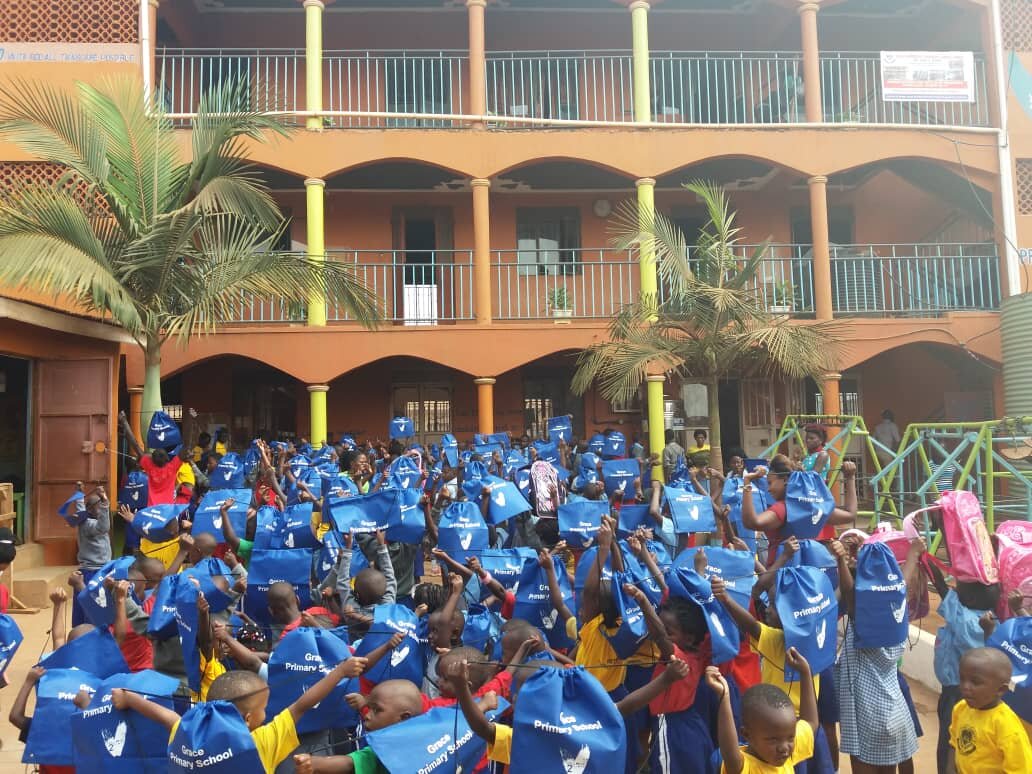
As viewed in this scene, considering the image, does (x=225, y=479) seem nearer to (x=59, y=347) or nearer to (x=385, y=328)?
(x=59, y=347)

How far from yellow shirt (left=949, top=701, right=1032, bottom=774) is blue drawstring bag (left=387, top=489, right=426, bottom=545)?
319 centimetres

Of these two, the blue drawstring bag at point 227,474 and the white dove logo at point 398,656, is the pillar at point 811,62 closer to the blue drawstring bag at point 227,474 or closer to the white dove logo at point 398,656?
the blue drawstring bag at point 227,474

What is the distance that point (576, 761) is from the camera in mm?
2381

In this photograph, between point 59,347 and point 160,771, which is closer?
point 160,771

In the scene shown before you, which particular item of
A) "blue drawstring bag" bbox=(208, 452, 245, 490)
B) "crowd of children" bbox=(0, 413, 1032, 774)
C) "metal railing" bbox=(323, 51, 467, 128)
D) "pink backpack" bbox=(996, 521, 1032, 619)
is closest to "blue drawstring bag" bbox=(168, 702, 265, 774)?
"crowd of children" bbox=(0, 413, 1032, 774)

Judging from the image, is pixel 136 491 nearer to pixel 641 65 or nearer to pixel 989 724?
pixel 989 724

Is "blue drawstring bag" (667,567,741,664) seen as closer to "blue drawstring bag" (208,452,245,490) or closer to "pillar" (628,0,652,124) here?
"blue drawstring bag" (208,452,245,490)

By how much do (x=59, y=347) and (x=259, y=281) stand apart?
2942 mm


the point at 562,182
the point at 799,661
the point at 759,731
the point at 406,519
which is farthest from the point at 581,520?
the point at 562,182

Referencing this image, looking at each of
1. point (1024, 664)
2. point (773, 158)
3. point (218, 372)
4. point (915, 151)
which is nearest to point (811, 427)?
point (773, 158)

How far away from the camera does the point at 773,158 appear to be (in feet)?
43.0

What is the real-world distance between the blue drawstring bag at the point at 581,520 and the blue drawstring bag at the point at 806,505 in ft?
4.75

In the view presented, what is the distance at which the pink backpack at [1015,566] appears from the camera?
3.87 m

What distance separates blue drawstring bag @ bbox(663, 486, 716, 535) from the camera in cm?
622
